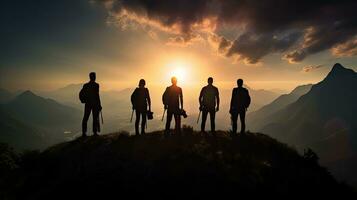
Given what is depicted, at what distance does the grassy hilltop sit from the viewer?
1097 centimetres

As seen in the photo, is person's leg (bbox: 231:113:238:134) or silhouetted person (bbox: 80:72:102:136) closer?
silhouetted person (bbox: 80:72:102:136)

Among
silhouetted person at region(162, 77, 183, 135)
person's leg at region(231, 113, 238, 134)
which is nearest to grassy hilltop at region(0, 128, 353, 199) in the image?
silhouetted person at region(162, 77, 183, 135)

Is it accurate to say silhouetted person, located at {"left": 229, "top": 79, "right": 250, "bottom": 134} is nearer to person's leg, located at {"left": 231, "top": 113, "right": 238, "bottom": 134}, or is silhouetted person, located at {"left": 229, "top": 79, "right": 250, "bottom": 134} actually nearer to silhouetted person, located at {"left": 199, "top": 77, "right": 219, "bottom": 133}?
person's leg, located at {"left": 231, "top": 113, "right": 238, "bottom": 134}

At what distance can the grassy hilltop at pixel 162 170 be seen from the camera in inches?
432

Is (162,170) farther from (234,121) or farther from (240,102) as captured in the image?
(240,102)

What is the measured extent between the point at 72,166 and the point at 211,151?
7.49 meters

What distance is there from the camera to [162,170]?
11891 mm

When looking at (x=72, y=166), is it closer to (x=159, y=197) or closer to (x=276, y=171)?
(x=159, y=197)

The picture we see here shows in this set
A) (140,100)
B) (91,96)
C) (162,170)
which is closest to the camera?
(162,170)

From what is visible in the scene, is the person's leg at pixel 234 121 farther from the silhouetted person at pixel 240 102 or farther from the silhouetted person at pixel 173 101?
the silhouetted person at pixel 173 101

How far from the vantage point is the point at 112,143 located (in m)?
15.1

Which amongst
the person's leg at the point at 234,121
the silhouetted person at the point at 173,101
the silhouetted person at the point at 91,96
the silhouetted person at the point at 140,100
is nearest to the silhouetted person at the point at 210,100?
the person's leg at the point at 234,121

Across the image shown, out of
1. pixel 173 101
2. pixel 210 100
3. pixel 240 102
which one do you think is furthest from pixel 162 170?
pixel 240 102

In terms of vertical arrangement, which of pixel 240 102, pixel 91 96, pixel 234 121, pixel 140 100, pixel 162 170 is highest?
pixel 91 96
